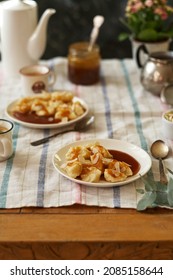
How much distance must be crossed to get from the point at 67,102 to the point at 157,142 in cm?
33

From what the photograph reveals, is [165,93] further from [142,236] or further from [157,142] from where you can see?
[142,236]

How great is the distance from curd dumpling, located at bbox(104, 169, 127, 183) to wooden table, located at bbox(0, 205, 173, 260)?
0.08m

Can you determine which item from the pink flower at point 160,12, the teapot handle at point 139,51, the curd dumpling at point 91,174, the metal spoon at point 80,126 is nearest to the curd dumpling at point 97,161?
the curd dumpling at point 91,174

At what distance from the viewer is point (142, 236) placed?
2.99ft

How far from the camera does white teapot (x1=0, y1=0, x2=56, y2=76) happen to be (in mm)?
1589

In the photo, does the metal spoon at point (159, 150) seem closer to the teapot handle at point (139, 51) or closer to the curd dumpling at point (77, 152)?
the curd dumpling at point (77, 152)

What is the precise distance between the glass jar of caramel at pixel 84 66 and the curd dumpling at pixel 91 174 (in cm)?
62

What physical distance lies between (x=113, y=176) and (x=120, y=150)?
148mm

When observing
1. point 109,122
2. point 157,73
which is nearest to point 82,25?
point 157,73

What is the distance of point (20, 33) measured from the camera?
5.31 ft

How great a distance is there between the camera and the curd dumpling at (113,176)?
101 centimetres

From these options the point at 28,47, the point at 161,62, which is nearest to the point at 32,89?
the point at 28,47

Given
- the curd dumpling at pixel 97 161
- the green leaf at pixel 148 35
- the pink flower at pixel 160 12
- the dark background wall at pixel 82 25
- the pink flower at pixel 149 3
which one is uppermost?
the pink flower at pixel 149 3

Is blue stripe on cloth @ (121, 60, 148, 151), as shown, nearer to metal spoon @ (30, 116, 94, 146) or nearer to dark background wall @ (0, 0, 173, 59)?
metal spoon @ (30, 116, 94, 146)
